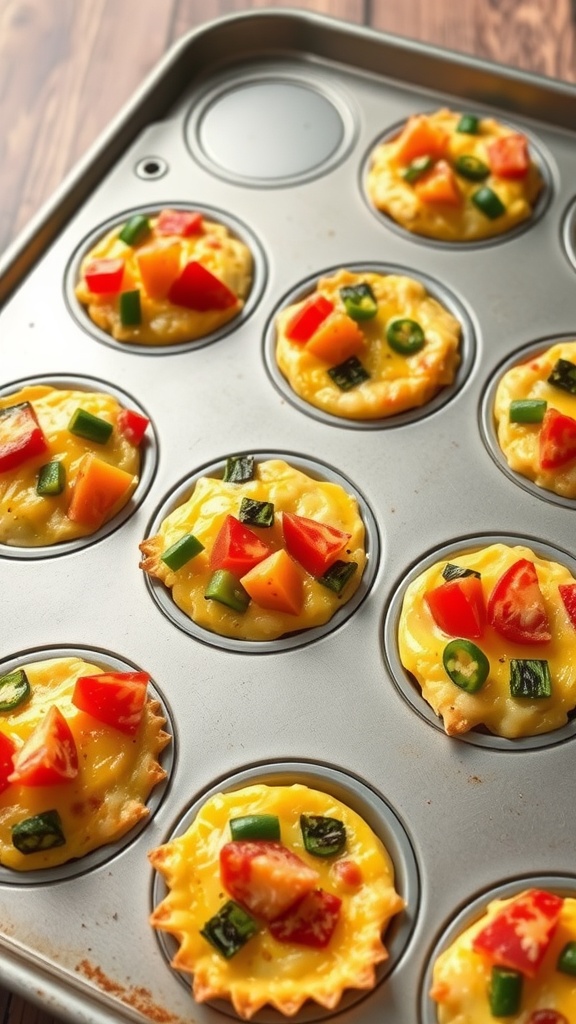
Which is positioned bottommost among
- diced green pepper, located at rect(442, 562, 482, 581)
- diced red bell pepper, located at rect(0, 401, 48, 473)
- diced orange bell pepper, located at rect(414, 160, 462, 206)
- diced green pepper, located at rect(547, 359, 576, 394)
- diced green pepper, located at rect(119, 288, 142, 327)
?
diced red bell pepper, located at rect(0, 401, 48, 473)

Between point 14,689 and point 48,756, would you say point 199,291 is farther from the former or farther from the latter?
point 48,756

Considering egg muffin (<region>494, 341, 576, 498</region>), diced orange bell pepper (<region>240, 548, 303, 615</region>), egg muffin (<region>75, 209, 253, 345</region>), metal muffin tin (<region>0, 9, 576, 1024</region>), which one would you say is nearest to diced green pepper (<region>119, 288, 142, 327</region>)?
egg muffin (<region>75, 209, 253, 345</region>)

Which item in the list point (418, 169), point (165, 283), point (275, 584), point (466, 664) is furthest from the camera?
point (418, 169)

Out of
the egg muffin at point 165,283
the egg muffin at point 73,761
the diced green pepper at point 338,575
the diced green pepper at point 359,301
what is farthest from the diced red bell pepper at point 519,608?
the egg muffin at point 165,283

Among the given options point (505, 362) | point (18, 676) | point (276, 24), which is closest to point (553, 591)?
point (505, 362)

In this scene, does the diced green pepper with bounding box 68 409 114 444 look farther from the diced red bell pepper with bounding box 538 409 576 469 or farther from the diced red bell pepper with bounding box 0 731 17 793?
the diced red bell pepper with bounding box 538 409 576 469

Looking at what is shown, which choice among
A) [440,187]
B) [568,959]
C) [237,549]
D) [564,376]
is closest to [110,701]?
[237,549]
